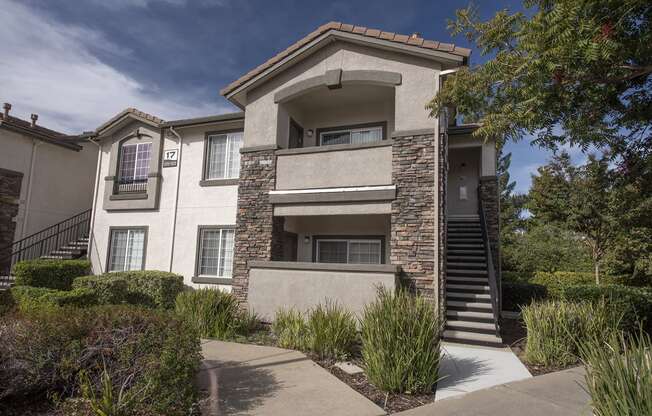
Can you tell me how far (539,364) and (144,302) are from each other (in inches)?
450

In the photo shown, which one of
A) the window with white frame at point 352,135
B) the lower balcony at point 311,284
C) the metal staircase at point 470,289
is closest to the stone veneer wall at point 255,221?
the lower balcony at point 311,284

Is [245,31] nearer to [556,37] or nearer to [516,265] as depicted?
[556,37]

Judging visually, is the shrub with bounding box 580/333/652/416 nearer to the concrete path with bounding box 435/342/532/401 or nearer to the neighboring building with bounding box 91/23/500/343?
the concrete path with bounding box 435/342/532/401

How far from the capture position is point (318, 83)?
11.7 meters

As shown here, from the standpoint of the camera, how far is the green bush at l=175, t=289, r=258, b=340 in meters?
9.43

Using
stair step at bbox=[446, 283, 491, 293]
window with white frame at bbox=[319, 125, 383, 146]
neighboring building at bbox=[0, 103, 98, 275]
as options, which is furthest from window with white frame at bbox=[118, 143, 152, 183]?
stair step at bbox=[446, 283, 491, 293]

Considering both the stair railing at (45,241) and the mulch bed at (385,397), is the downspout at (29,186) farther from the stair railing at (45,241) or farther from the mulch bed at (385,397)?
the mulch bed at (385,397)

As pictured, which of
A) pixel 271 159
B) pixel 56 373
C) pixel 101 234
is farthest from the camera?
pixel 101 234

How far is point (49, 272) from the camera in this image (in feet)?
43.5

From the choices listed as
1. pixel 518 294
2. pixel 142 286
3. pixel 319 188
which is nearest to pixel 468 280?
pixel 319 188

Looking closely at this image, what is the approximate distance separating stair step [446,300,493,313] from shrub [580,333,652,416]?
19.5ft

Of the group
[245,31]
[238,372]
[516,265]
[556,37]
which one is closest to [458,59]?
[556,37]

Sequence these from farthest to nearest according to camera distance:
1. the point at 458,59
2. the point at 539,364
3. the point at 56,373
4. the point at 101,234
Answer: the point at 101,234, the point at 458,59, the point at 539,364, the point at 56,373

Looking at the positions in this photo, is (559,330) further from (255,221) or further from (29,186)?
(29,186)
